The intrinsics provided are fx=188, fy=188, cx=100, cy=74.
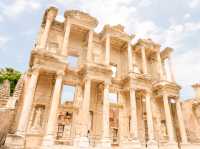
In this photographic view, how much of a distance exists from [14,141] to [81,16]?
43.6 feet

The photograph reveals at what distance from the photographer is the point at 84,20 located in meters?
19.7

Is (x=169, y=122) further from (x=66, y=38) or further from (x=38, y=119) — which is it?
(x=66, y=38)

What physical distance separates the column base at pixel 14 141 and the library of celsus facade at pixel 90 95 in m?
0.06

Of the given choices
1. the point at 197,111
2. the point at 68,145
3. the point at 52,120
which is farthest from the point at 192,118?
the point at 52,120

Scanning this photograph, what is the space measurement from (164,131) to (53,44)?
49.2 ft

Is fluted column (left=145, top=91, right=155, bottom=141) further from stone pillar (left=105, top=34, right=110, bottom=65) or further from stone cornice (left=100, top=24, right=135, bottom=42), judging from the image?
stone cornice (left=100, top=24, right=135, bottom=42)

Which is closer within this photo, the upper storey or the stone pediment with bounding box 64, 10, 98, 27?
the upper storey

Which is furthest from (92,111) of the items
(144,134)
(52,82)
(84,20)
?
(84,20)

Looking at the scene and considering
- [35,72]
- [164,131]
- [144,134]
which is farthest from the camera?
[164,131]

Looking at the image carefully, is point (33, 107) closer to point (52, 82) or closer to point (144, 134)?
point (52, 82)

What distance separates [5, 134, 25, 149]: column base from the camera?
11805 mm

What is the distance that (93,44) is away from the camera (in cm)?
2122

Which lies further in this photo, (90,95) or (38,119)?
(90,95)

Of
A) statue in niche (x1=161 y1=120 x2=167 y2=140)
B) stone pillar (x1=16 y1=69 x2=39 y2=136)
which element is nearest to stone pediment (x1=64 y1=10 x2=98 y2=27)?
stone pillar (x1=16 y1=69 x2=39 y2=136)
